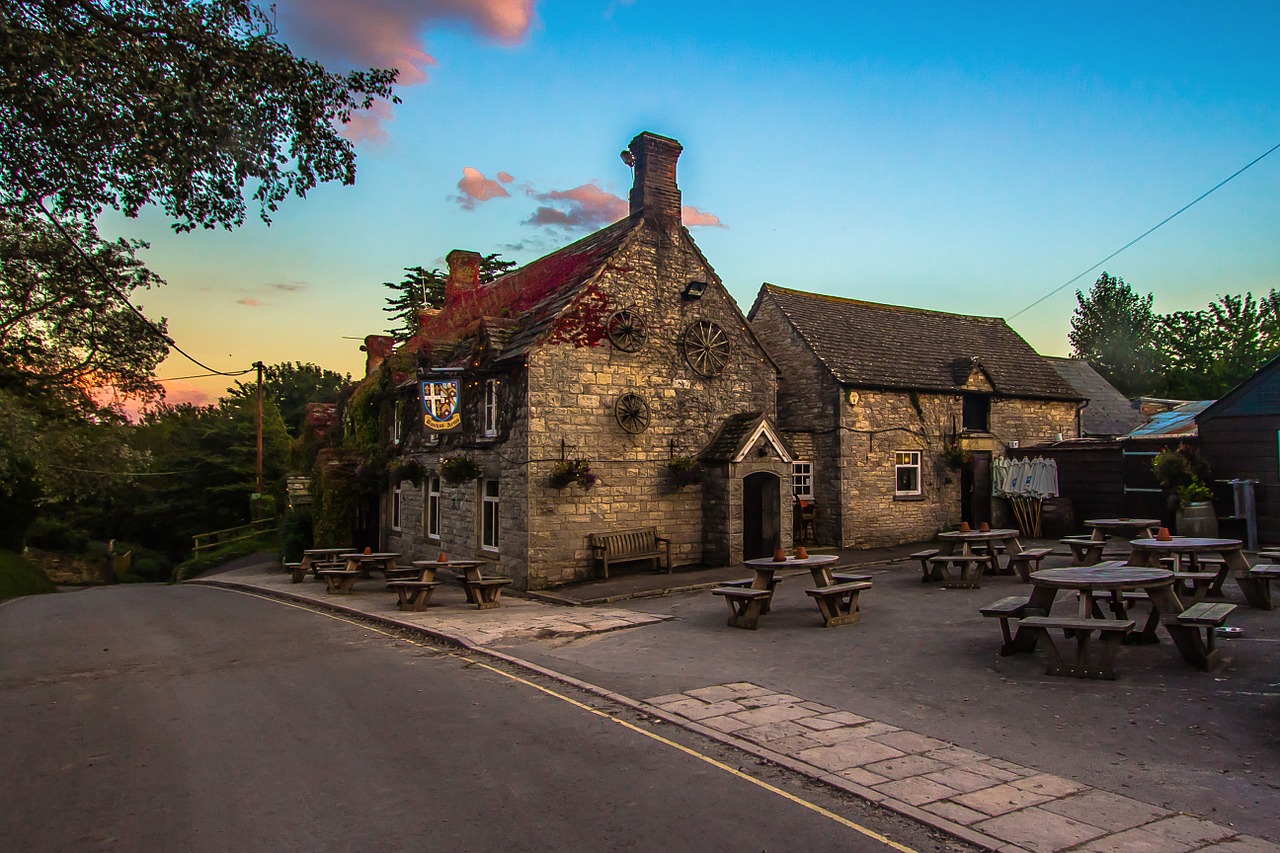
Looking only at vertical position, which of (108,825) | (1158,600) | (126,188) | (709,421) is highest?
(126,188)

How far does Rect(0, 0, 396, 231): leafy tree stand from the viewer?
325 inches

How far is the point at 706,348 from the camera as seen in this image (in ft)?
64.4

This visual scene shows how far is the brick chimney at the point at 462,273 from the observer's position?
26.0 m

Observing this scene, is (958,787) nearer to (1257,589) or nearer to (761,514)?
(1257,589)

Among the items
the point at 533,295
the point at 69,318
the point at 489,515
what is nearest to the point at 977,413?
the point at 533,295

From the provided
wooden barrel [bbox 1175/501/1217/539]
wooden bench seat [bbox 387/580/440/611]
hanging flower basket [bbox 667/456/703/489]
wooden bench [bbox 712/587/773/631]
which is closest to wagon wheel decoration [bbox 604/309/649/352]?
hanging flower basket [bbox 667/456/703/489]

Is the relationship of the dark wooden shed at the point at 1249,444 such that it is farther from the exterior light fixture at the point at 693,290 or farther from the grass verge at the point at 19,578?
the grass verge at the point at 19,578

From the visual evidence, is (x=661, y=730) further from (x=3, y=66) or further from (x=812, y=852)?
(x=3, y=66)

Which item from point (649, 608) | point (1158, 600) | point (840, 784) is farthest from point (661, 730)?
point (649, 608)

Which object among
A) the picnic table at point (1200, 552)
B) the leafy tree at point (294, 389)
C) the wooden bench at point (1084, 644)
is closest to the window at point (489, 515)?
the wooden bench at point (1084, 644)

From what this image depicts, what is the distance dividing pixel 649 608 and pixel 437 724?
7.20m

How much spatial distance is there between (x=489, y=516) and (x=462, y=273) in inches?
418

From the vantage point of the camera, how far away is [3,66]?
7840mm

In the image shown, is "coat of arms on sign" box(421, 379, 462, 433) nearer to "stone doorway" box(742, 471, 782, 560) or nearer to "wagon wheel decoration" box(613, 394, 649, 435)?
"wagon wheel decoration" box(613, 394, 649, 435)
